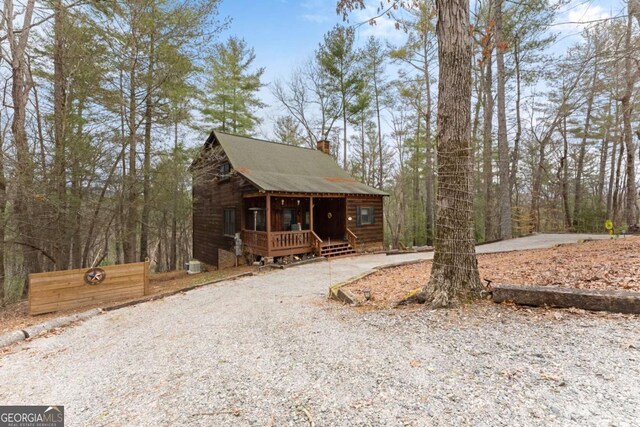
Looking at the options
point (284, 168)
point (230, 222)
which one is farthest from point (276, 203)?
point (230, 222)

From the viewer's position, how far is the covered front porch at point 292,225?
1085 cm

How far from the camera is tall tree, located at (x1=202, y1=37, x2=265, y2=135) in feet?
61.3

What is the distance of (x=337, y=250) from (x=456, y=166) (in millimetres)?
8951

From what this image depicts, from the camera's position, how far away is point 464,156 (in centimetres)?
387

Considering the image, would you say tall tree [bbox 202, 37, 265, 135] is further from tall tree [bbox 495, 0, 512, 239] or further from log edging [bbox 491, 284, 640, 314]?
log edging [bbox 491, 284, 640, 314]

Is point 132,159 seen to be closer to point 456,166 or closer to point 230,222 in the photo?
point 230,222

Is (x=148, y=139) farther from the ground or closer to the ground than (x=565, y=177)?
farther from the ground

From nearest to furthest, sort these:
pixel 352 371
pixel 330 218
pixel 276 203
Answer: pixel 352 371, pixel 276 203, pixel 330 218

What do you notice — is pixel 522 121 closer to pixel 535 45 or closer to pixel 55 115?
pixel 535 45

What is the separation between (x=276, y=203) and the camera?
12602mm

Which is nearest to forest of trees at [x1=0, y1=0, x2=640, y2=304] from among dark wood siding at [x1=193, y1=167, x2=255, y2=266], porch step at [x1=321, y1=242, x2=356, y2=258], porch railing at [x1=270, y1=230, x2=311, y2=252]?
dark wood siding at [x1=193, y1=167, x2=255, y2=266]

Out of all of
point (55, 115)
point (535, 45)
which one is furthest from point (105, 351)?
point (535, 45)

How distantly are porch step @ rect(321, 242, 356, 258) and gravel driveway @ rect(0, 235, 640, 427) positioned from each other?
24.2ft

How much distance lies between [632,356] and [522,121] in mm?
20157
